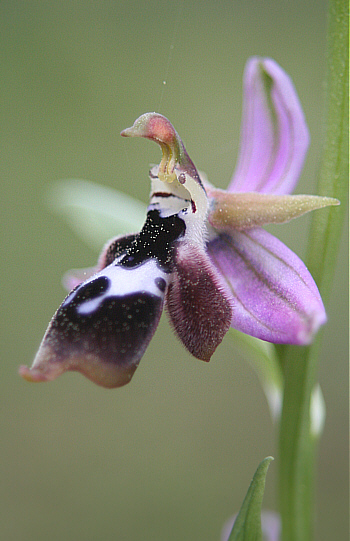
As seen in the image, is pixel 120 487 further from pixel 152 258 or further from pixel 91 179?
pixel 152 258

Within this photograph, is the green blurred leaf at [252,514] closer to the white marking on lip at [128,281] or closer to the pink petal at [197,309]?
the pink petal at [197,309]

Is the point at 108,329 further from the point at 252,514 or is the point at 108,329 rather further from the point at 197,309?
the point at 252,514

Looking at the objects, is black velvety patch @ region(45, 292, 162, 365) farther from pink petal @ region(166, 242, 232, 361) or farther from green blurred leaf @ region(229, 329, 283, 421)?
green blurred leaf @ region(229, 329, 283, 421)

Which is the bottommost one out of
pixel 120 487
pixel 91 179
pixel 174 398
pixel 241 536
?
pixel 120 487

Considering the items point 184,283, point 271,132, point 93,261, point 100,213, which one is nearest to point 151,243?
point 184,283

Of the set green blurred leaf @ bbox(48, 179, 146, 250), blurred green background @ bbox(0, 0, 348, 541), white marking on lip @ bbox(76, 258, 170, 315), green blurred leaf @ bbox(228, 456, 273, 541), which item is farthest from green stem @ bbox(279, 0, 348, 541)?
blurred green background @ bbox(0, 0, 348, 541)

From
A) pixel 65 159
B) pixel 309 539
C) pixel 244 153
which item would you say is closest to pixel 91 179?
pixel 65 159

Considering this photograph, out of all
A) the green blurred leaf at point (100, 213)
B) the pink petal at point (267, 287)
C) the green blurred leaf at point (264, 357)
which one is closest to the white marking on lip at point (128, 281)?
the pink petal at point (267, 287)
